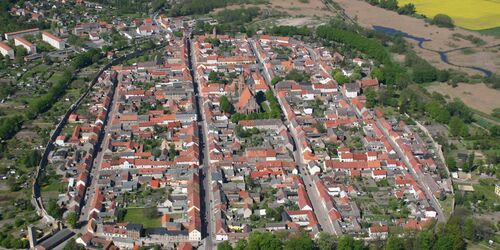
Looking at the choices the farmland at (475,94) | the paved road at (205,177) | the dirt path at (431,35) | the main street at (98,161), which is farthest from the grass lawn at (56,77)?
the dirt path at (431,35)

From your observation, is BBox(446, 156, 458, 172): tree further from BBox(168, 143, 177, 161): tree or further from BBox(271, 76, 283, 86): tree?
BBox(271, 76, 283, 86): tree

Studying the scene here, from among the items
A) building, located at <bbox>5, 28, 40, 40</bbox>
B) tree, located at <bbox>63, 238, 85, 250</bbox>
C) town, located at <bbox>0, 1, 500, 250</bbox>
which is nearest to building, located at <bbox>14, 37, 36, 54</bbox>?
town, located at <bbox>0, 1, 500, 250</bbox>

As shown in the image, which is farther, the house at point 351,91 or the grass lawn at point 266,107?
the house at point 351,91

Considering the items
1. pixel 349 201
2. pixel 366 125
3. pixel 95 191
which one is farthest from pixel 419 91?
pixel 95 191

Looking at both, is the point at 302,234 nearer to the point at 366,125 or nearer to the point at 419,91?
the point at 366,125

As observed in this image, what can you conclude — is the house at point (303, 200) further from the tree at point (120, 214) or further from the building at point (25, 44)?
the building at point (25, 44)
